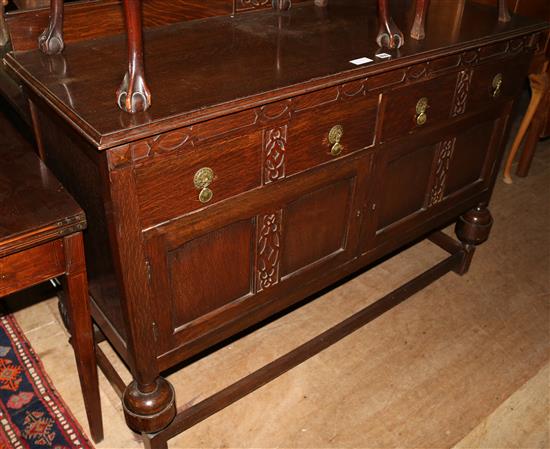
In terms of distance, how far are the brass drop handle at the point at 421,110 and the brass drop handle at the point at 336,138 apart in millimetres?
289

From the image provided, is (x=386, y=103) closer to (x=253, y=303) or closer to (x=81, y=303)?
(x=253, y=303)

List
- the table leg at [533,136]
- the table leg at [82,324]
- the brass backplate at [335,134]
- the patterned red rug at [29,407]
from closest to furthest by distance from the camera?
1. the table leg at [82,324]
2. the brass backplate at [335,134]
3. the patterned red rug at [29,407]
4. the table leg at [533,136]

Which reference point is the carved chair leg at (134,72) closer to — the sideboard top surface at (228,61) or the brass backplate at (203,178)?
the sideboard top surface at (228,61)

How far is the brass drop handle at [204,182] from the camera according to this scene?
1234 mm

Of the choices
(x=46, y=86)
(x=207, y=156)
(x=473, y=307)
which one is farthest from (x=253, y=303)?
(x=473, y=307)

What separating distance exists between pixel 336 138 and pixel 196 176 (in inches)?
16.0

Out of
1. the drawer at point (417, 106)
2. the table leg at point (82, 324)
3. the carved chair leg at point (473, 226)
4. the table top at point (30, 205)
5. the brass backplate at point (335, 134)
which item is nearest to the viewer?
the table top at point (30, 205)

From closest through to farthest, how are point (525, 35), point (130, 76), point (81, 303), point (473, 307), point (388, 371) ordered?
point (130, 76)
point (81, 303)
point (525, 35)
point (388, 371)
point (473, 307)

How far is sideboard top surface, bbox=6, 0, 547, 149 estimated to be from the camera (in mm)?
1133

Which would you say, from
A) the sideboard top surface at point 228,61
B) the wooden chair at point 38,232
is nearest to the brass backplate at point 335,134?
the sideboard top surface at point 228,61

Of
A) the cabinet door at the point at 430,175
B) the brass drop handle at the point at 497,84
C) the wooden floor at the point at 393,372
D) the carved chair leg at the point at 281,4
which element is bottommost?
the wooden floor at the point at 393,372

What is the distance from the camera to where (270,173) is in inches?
54.0

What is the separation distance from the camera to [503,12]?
1804 mm

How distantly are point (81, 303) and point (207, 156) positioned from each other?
0.47 metres
